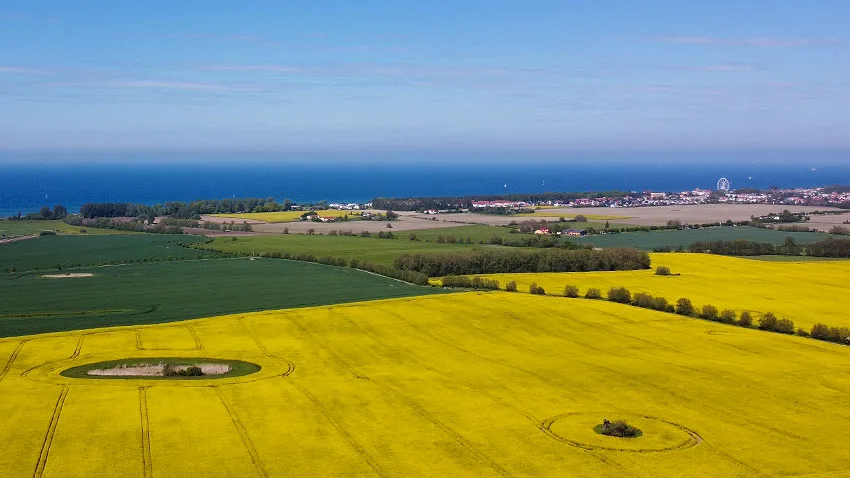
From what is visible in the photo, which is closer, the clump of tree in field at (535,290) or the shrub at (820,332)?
the shrub at (820,332)

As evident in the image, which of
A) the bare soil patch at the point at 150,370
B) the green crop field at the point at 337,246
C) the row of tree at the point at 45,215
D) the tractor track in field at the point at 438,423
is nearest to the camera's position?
the tractor track in field at the point at 438,423

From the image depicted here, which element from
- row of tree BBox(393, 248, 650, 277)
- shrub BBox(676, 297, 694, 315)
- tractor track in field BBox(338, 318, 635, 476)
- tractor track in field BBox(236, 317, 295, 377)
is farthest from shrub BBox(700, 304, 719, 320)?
tractor track in field BBox(236, 317, 295, 377)

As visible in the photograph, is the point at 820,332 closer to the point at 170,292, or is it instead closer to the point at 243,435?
the point at 243,435

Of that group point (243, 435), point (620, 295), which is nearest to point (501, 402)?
point (243, 435)

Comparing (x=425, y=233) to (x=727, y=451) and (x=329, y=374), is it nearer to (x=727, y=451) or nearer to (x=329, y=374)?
(x=329, y=374)

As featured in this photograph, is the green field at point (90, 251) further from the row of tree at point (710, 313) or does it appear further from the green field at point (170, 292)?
the row of tree at point (710, 313)

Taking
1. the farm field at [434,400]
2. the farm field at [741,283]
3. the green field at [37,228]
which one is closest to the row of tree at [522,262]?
the farm field at [741,283]

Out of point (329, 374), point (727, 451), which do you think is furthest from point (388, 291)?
point (727, 451)
